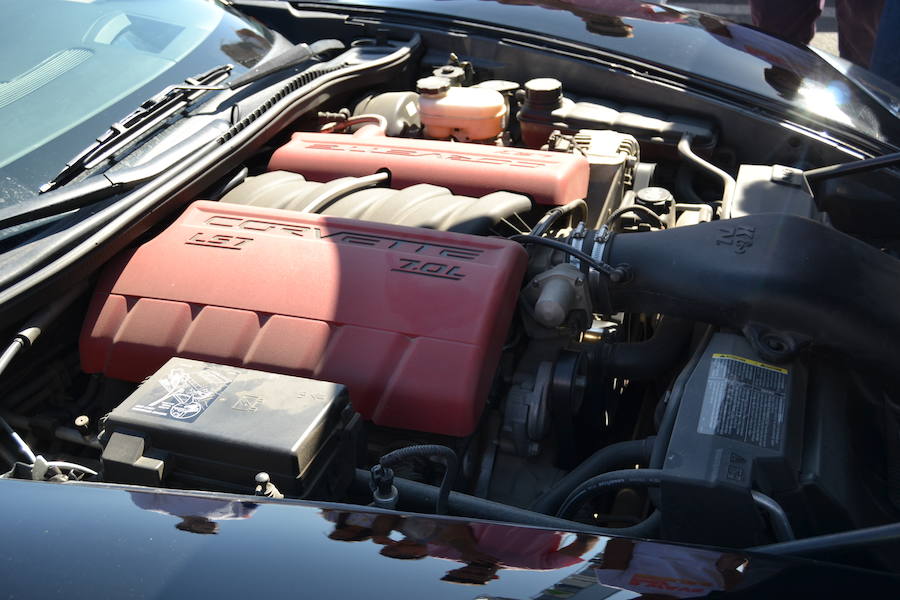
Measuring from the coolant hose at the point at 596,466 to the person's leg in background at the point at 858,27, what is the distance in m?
3.70

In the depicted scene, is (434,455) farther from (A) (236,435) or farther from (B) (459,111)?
(B) (459,111)

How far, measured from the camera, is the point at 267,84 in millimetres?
2197

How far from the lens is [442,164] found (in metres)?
2.00

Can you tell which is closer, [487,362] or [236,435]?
[236,435]

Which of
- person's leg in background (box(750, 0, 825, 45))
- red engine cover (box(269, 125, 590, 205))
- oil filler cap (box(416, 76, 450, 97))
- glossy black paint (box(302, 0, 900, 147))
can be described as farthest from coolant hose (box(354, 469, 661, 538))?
person's leg in background (box(750, 0, 825, 45))

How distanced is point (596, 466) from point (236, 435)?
641 mm

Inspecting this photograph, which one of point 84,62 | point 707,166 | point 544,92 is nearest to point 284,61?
point 84,62

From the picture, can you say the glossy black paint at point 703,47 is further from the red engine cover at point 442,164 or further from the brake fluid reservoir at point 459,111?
the red engine cover at point 442,164

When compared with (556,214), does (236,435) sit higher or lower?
Answer: lower

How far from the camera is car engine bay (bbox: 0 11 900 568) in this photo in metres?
1.25

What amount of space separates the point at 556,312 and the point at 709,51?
1.44 metres

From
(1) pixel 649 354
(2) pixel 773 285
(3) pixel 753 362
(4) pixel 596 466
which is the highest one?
(2) pixel 773 285

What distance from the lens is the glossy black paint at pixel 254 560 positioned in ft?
2.97

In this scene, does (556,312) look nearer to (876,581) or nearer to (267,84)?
(876,581)
